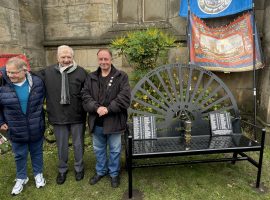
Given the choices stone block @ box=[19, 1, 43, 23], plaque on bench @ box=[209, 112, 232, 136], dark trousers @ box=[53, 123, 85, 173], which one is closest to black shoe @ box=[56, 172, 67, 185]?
dark trousers @ box=[53, 123, 85, 173]

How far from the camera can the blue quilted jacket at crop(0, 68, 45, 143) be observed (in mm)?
2574

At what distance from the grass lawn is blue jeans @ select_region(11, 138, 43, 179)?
0.76 feet

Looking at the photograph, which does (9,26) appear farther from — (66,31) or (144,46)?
(144,46)

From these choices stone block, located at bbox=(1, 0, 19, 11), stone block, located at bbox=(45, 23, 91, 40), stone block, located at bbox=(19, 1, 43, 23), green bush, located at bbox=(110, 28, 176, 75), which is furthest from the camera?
stone block, located at bbox=(45, 23, 91, 40)

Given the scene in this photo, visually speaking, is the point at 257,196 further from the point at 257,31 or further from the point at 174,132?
the point at 257,31

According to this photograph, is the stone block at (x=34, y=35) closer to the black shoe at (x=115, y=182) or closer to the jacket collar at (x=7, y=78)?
the jacket collar at (x=7, y=78)

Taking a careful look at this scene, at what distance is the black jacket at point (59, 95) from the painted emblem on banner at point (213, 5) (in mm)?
3029

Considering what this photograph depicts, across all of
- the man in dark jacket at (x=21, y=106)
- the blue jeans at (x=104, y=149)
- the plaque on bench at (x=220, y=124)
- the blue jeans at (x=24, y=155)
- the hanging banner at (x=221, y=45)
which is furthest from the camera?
the hanging banner at (x=221, y=45)

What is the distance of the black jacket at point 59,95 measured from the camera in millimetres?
2836

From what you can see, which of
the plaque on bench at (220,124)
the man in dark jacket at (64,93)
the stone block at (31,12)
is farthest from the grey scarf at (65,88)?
the stone block at (31,12)

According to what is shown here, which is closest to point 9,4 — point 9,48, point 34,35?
point 9,48

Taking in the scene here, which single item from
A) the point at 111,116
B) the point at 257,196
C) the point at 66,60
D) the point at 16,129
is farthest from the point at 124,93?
the point at 257,196

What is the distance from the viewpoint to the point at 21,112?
262 cm

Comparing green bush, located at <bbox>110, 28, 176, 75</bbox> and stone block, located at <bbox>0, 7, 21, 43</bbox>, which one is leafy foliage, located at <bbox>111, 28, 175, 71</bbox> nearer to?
green bush, located at <bbox>110, 28, 176, 75</bbox>
